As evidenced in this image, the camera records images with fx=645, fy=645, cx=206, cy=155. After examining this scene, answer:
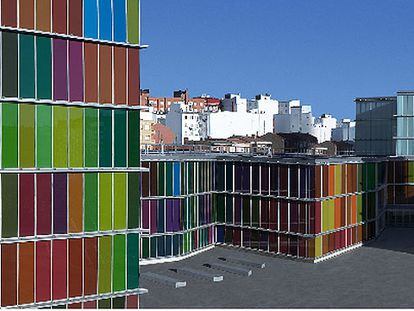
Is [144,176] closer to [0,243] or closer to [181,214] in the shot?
[181,214]

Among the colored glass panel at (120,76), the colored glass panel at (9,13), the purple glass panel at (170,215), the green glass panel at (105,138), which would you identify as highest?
the colored glass panel at (9,13)

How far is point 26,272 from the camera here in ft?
97.7

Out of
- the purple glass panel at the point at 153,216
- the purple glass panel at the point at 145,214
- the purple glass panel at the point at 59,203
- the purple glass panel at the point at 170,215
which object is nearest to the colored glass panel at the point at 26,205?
the purple glass panel at the point at 59,203

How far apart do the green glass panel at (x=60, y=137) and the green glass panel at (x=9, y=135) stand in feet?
6.01

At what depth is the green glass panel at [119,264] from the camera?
107ft

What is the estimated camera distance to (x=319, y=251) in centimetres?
5478

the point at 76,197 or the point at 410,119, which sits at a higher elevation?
the point at 410,119

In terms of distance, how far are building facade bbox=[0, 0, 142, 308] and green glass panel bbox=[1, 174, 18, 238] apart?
0.05m

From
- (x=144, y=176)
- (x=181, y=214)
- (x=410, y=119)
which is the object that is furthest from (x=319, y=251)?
(x=410, y=119)

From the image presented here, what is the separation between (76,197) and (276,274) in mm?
23276

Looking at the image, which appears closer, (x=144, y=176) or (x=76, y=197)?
(x=76, y=197)

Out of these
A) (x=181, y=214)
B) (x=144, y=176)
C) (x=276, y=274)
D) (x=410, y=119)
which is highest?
(x=410, y=119)

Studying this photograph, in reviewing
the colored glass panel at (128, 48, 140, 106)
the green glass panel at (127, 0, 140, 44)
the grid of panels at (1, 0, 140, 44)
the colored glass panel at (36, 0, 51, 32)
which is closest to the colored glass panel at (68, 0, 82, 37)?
the grid of panels at (1, 0, 140, 44)

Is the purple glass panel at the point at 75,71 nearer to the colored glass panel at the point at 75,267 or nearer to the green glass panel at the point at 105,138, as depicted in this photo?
the green glass panel at the point at 105,138
